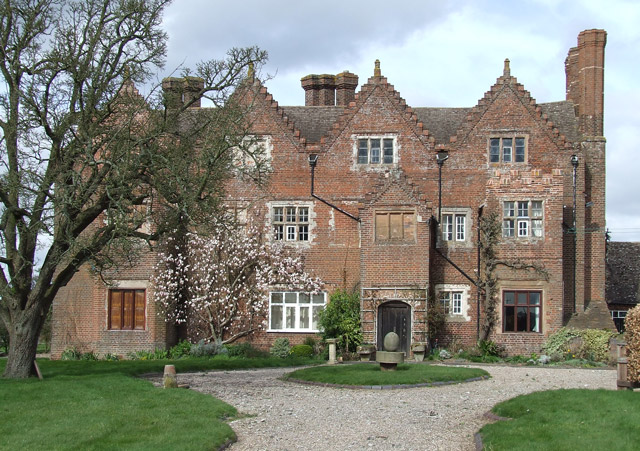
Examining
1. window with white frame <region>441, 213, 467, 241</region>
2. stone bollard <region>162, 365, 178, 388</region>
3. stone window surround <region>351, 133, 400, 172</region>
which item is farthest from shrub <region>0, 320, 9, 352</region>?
stone bollard <region>162, 365, 178, 388</region>

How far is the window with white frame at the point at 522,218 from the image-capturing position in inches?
1303

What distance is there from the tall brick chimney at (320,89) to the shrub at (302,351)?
12.4 meters

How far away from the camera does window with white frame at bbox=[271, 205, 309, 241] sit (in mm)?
33969

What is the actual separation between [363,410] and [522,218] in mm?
17961

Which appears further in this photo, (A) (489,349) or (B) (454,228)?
(B) (454,228)

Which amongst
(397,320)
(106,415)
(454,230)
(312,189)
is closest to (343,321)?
(397,320)

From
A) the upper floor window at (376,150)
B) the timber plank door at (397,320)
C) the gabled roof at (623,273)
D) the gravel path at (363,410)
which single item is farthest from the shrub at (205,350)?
the gabled roof at (623,273)

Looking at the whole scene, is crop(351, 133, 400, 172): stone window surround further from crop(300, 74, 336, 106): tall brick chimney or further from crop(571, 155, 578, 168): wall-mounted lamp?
crop(571, 155, 578, 168): wall-mounted lamp

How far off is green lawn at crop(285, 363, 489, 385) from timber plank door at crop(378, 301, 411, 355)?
6826 mm

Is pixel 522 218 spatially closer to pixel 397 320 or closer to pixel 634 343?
pixel 397 320

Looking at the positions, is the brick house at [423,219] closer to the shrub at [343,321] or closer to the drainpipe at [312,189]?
the drainpipe at [312,189]

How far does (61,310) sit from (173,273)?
4.65 metres

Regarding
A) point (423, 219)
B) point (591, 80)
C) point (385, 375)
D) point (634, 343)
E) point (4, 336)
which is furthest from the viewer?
point (4, 336)

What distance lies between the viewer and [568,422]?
1422cm
